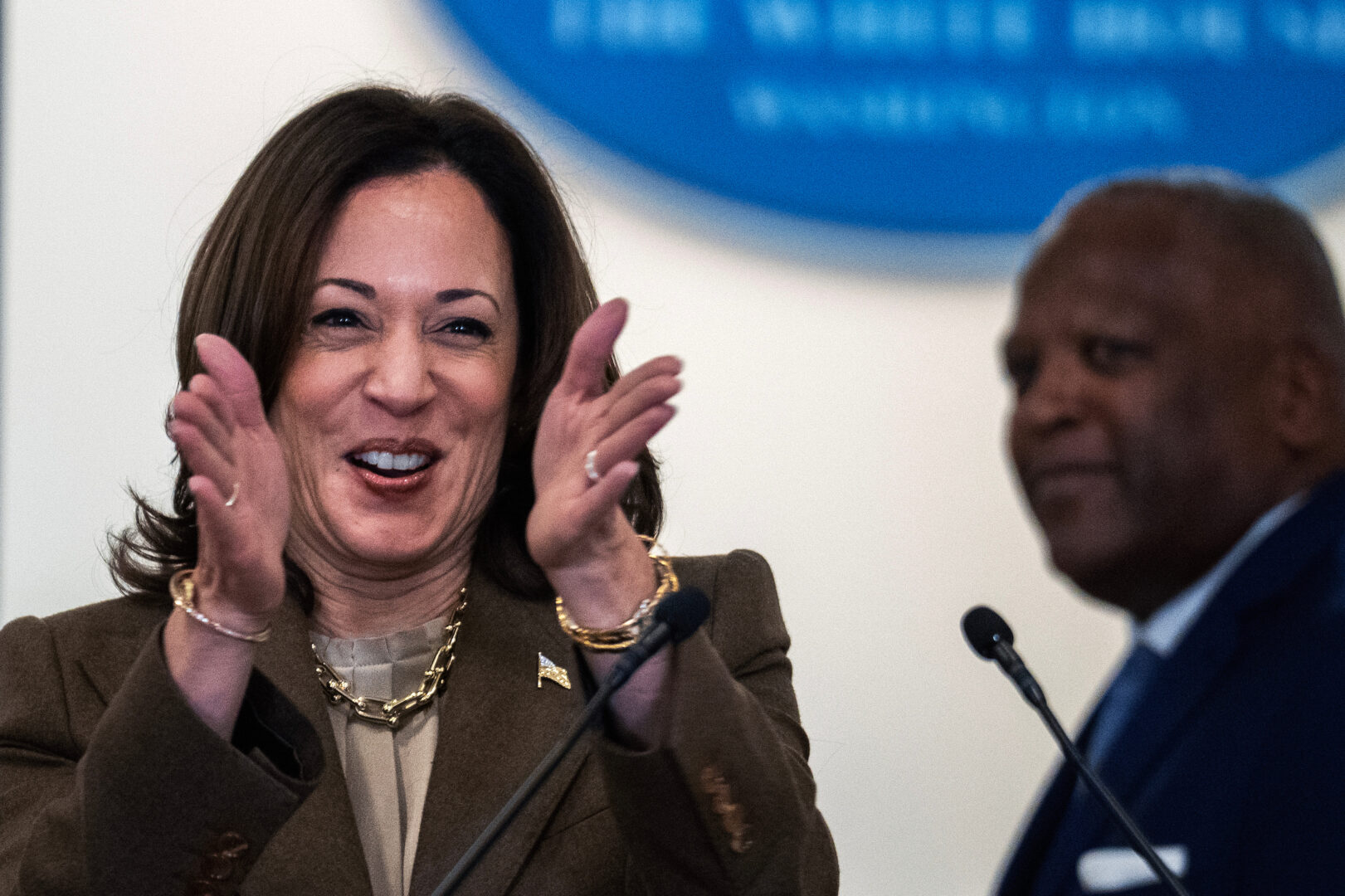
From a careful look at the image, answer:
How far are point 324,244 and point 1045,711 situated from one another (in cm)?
99

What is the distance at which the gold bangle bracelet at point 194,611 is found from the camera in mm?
1054

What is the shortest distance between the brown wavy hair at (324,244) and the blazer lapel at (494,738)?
5 cm

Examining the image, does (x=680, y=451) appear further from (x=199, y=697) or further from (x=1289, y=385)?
(x=1289, y=385)

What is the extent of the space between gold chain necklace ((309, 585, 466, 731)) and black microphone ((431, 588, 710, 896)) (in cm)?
58

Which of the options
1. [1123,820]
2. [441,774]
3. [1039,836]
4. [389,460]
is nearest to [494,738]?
[441,774]

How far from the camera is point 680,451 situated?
183 centimetres

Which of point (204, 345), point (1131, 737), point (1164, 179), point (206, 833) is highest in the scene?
point (1164, 179)

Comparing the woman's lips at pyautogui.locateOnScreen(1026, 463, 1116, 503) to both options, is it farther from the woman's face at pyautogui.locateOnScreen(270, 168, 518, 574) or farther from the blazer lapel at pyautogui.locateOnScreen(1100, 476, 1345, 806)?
the woman's face at pyautogui.locateOnScreen(270, 168, 518, 574)

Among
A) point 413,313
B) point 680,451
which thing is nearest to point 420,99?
point 413,313

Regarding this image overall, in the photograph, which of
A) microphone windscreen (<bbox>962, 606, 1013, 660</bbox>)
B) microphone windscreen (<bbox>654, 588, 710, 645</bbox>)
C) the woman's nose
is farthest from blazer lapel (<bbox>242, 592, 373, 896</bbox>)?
microphone windscreen (<bbox>962, 606, 1013, 660</bbox>)

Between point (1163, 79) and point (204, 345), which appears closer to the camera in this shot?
point (204, 345)

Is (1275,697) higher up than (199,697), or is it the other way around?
(1275,697)

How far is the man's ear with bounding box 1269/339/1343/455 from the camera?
52 centimetres

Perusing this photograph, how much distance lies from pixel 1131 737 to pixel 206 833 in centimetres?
76
